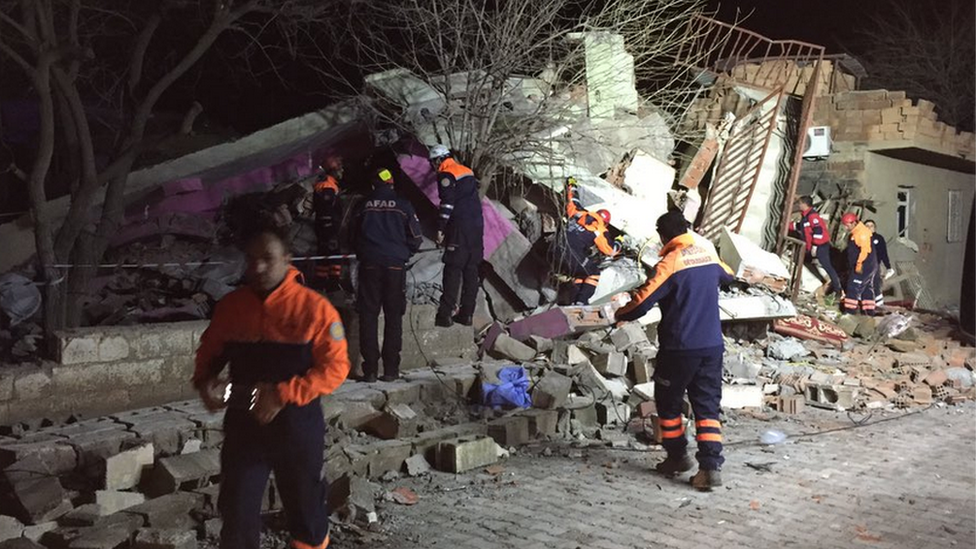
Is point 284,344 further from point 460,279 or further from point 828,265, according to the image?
point 828,265

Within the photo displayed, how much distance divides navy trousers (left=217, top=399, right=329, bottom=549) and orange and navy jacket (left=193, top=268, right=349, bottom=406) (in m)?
0.14

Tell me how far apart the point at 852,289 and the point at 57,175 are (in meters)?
14.3

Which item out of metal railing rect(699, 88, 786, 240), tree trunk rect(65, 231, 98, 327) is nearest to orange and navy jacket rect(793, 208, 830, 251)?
metal railing rect(699, 88, 786, 240)

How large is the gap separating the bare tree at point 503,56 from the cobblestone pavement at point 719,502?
16.2 ft

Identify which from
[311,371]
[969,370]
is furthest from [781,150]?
[311,371]

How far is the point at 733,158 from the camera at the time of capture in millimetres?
14789

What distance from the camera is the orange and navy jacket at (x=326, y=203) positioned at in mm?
10453

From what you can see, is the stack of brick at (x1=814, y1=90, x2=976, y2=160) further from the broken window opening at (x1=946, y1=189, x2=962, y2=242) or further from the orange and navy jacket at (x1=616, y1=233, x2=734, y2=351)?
the orange and navy jacket at (x1=616, y1=233, x2=734, y2=351)

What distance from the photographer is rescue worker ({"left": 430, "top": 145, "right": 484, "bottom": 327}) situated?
886 cm

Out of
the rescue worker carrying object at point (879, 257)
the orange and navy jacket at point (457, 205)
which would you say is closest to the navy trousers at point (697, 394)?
the orange and navy jacket at point (457, 205)

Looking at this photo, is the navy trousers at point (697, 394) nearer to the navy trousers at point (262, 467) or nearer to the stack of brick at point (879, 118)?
the navy trousers at point (262, 467)

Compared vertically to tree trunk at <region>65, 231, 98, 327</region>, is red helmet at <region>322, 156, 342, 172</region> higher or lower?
higher

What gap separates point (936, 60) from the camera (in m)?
29.0

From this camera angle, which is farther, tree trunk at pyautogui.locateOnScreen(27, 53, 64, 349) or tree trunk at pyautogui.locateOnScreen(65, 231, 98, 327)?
tree trunk at pyautogui.locateOnScreen(65, 231, 98, 327)
